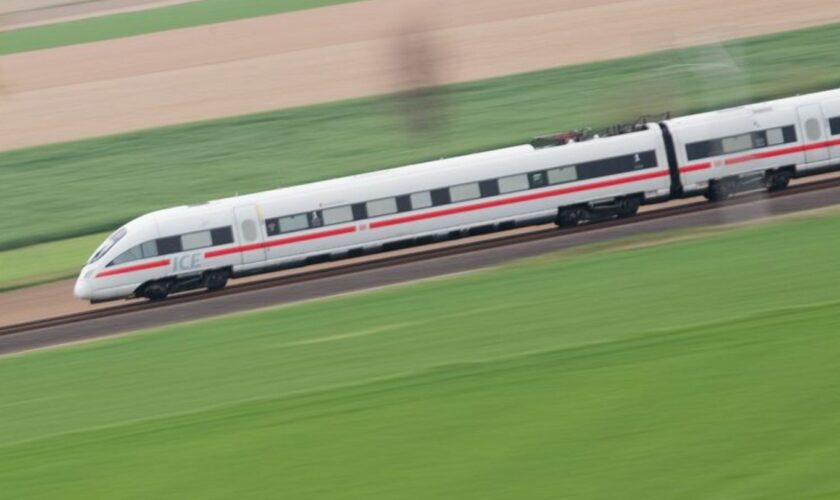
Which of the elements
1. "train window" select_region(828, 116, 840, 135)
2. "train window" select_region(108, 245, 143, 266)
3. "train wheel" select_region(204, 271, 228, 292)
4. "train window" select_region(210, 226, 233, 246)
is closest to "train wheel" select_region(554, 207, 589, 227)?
"train window" select_region(828, 116, 840, 135)

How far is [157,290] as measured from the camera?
32.7m

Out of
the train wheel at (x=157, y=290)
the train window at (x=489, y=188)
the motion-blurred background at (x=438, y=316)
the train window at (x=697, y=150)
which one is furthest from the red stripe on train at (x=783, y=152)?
the train wheel at (x=157, y=290)

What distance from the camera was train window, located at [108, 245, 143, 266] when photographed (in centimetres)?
3212

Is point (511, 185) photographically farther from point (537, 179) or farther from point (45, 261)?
point (45, 261)

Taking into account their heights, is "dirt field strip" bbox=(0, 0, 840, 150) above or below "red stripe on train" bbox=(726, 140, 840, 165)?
above

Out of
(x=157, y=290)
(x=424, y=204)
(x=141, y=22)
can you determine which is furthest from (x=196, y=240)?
(x=141, y=22)

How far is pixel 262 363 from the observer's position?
2258 centimetres

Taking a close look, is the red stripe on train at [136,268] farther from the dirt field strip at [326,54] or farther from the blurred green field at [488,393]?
the dirt field strip at [326,54]

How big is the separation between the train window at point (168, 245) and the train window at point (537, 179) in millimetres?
8580

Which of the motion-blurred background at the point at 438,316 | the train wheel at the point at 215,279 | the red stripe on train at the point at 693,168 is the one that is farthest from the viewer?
the red stripe on train at the point at 693,168

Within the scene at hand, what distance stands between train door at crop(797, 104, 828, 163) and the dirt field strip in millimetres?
14861

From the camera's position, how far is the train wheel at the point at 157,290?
32.6 meters

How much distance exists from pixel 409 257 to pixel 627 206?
18.2 ft

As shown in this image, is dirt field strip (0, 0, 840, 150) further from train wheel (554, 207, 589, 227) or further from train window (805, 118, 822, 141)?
train wheel (554, 207, 589, 227)
